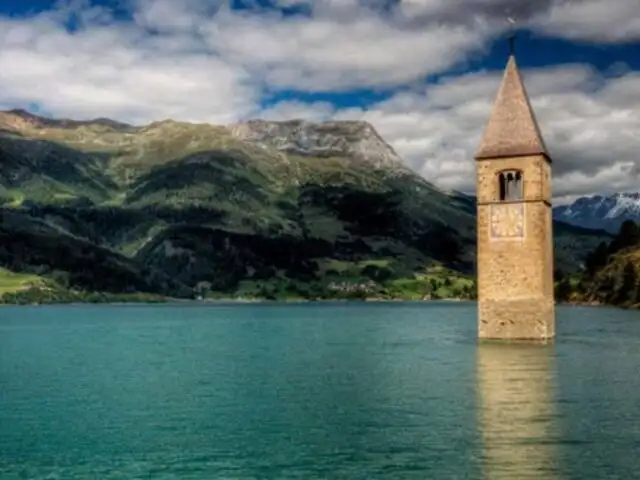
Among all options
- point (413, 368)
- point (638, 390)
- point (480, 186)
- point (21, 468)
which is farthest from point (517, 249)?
point (21, 468)

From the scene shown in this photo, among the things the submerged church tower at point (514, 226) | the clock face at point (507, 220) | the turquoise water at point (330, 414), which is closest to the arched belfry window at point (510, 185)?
the submerged church tower at point (514, 226)

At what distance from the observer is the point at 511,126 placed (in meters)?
81.2

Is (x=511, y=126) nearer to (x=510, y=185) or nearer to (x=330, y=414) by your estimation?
(x=510, y=185)

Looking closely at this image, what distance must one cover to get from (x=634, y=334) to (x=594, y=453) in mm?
75605

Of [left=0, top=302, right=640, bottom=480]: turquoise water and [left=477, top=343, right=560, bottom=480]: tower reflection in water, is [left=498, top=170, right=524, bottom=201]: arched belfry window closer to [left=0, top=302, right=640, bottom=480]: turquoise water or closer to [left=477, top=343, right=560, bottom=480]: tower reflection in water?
[left=0, top=302, right=640, bottom=480]: turquoise water

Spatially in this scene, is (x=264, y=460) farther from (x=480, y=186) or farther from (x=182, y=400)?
(x=480, y=186)

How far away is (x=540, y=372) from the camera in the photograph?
60.2 m

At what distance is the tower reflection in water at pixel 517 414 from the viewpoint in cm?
3169

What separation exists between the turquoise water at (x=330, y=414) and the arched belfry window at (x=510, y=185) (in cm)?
1412

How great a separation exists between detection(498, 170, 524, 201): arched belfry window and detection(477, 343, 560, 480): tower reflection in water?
14979mm

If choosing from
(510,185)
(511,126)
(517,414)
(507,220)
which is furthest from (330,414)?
(511,126)

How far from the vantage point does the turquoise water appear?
32438 millimetres

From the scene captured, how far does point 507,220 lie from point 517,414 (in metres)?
38.6

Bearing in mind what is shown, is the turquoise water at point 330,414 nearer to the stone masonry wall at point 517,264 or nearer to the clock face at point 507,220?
the stone masonry wall at point 517,264
